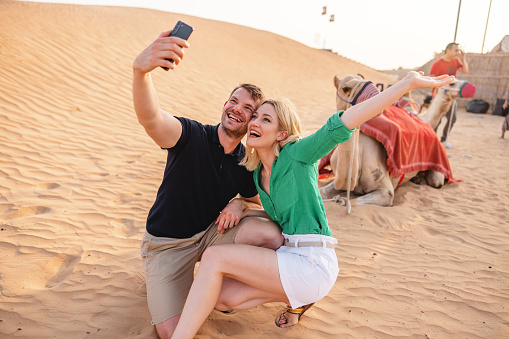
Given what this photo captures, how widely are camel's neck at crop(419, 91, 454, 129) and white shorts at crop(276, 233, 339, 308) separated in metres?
5.80

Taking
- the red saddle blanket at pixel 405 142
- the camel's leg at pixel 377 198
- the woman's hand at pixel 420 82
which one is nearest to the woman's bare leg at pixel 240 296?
the woman's hand at pixel 420 82

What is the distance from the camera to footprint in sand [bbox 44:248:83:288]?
289cm

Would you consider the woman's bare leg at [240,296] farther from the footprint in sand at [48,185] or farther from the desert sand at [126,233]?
the footprint in sand at [48,185]

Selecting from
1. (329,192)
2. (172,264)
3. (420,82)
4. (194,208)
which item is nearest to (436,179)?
(329,192)

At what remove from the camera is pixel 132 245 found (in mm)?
3490

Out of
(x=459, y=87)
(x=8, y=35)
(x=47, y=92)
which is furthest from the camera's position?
(x=8, y=35)

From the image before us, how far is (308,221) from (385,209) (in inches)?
105

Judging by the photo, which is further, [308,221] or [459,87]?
[459,87]

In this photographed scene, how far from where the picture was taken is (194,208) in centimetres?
265

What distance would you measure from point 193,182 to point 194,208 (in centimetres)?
20

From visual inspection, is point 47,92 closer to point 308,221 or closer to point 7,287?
point 7,287

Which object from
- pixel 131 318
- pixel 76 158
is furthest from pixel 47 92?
pixel 131 318

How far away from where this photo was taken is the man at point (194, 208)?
96.3 inches

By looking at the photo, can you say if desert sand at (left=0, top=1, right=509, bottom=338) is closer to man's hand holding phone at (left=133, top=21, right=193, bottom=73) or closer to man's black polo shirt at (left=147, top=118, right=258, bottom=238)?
man's black polo shirt at (left=147, top=118, right=258, bottom=238)
